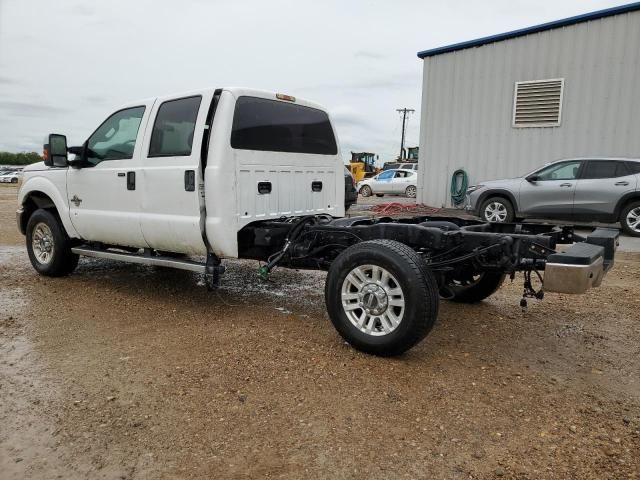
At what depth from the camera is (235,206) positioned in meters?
4.62

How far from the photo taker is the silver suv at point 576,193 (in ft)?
33.0

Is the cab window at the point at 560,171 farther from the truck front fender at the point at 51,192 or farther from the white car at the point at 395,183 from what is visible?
the white car at the point at 395,183

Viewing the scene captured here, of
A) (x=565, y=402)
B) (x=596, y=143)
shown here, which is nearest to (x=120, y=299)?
(x=565, y=402)

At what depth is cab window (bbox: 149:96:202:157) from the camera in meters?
4.78

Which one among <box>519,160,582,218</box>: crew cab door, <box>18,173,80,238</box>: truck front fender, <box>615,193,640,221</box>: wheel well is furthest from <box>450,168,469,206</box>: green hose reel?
<box>18,173,80,238</box>: truck front fender

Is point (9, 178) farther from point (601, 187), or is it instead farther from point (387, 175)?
point (601, 187)

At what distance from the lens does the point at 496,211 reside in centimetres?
1155

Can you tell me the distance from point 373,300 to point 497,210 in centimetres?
858

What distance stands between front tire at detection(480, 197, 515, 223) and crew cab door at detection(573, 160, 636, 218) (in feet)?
4.34

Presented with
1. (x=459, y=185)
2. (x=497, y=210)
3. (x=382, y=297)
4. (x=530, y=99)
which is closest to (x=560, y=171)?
(x=497, y=210)

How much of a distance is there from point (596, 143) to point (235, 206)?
456 inches

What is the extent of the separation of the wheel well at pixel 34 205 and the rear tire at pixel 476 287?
15.3 feet

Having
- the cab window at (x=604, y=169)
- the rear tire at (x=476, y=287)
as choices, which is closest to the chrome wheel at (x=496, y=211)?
the cab window at (x=604, y=169)

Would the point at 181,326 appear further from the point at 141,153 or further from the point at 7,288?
the point at 7,288
